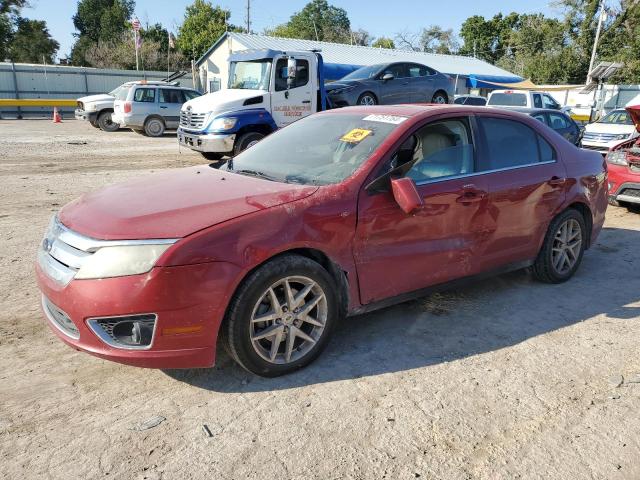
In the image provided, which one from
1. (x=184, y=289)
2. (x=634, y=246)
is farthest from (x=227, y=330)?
(x=634, y=246)

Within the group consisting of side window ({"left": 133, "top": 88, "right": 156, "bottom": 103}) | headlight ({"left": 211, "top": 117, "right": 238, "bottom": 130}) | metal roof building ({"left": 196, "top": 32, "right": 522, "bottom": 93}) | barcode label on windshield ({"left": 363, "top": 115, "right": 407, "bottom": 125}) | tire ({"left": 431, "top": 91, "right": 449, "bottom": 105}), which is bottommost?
headlight ({"left": 211, "top": 117, "right": 238, "bottom": 130})

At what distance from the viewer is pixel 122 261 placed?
271 cm

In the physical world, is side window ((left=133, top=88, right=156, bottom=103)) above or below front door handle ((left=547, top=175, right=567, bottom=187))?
above

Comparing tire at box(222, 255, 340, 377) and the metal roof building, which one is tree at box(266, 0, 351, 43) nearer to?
the metal roof building

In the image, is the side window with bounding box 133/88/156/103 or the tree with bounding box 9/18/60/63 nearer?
the side window with bounding box 133/88/156/103

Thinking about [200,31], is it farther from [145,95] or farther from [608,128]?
[608,128]

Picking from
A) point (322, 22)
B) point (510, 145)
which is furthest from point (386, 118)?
point (322, 22)

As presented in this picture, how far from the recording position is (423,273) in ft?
12.3

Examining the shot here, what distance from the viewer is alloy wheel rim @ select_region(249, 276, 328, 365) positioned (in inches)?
120

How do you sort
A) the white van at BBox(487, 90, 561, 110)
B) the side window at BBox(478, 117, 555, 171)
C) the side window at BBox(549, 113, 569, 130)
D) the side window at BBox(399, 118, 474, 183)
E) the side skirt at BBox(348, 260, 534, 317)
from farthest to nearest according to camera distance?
the white van at BBox(487, 90, 561, 110)
the side window at BBox(549, 113, 569, 130)
the side window at BBox(478, 117, 555, 171)
the side window at BBox(399, 118, 474, 183)
the side skirt at BBox(348, 260, 534, 317)

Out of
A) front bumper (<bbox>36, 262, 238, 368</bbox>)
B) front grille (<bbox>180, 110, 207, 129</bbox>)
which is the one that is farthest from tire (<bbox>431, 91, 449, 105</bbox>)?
front bumper (<bbox>36, 262, 238, 368</bbox>)

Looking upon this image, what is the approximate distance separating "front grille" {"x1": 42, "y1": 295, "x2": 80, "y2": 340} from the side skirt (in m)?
1.63

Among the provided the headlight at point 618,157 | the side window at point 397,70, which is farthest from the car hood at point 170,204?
the side window at point 397,70

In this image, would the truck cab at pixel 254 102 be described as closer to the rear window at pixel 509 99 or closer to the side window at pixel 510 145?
the rear window at pixel 509 99
